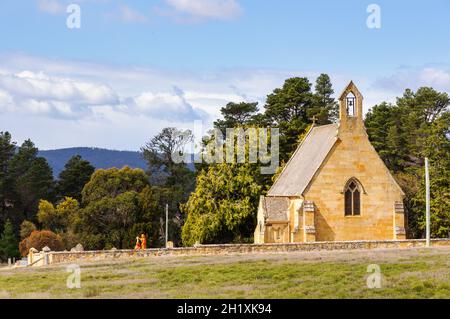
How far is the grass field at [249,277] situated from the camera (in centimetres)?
3005

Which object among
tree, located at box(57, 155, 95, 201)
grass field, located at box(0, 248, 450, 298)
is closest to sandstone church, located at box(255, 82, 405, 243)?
grass field, located at box(0, 248, 450, 298)

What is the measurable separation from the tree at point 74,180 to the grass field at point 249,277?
70154mm

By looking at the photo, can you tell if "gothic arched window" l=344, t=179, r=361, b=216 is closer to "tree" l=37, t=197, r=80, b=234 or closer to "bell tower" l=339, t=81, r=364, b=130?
"bell tower" l=339, t=81, r=364, b=130

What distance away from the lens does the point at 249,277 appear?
3434 cm

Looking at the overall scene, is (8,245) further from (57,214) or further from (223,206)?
(223,206)

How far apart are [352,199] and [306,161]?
510 centimetres

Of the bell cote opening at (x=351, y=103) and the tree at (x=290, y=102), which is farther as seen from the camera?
the tree at (x=290, y=102)

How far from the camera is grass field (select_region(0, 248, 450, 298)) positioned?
3005cm

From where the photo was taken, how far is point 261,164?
8200 cm

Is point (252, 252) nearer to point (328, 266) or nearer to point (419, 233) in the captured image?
point (328, 266)

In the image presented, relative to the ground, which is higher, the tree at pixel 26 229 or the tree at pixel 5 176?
the tree at pixel 5 176

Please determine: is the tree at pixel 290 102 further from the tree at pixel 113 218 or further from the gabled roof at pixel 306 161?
the gabled roof at pixel 306 161

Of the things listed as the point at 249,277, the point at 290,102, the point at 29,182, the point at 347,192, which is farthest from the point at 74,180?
the point at 249,277

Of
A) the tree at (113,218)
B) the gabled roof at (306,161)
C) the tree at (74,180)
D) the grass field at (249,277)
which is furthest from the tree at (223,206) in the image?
the tree at (74,180)
